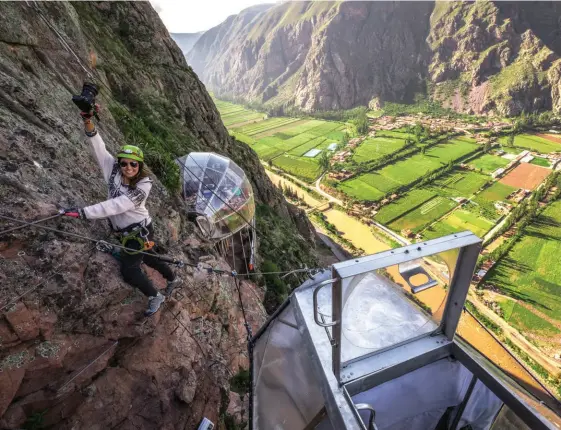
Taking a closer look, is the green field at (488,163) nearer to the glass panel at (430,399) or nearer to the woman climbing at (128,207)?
the glass panel at (430,399)

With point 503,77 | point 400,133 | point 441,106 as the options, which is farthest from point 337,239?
point 503,77

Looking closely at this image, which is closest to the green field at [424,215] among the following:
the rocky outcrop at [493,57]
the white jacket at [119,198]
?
the white jacket at [119,198]

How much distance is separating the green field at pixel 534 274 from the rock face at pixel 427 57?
8509 centimetres

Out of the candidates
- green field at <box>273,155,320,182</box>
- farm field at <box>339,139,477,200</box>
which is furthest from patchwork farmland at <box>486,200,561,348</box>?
green field at <box>273,155,320,182</box>

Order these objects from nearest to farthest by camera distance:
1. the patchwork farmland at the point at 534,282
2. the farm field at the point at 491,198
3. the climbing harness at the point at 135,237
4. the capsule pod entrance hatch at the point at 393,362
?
the capsule pod entrance hatch at the point at 393,362 < the climbing harness at the point at 135,237 < the patchwork farmland at the point at 534,282 < the farm field at the point at 491,198

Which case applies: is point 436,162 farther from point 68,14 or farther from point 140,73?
point 68,14

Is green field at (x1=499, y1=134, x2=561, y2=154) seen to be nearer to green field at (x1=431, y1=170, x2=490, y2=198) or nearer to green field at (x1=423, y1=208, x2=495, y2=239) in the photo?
green field at (x1=431, y1=170, x2=490, y2=198)

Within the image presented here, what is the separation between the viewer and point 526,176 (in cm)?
6944

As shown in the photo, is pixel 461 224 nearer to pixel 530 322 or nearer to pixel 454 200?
pixel 454 200

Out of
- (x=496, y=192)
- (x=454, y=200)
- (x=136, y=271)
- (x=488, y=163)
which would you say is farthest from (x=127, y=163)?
(x=488, y=163)

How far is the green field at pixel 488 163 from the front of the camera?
73.2 meters

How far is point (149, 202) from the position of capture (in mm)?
7930

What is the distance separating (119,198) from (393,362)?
4217 mm

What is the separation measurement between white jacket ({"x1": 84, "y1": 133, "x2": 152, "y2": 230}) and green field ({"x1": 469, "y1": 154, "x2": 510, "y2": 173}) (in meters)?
83.7
